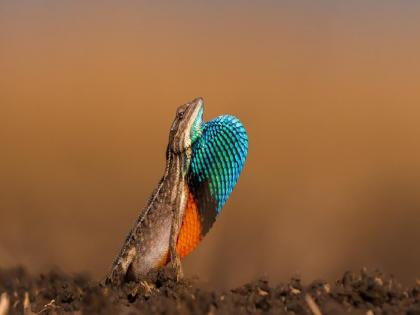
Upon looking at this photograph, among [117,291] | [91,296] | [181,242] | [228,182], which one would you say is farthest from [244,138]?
[91,296]

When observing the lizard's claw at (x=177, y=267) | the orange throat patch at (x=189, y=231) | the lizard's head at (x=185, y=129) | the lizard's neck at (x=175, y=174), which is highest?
the lizard's head at (x=185, y=129)

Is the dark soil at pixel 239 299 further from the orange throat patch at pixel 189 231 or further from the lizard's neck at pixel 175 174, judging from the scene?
the lizard's neck at pixel 175 174

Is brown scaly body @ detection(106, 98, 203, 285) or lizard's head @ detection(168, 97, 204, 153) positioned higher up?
lizard's head @ detection(168, 97, 204, 153)

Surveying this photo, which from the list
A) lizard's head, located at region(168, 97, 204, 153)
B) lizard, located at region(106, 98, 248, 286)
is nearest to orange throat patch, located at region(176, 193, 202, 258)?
lizard, located at region(106, 98, 248, 286)

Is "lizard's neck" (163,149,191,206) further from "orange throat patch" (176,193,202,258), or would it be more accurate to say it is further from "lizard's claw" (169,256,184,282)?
"lizard's claw" (169,256,184,282)

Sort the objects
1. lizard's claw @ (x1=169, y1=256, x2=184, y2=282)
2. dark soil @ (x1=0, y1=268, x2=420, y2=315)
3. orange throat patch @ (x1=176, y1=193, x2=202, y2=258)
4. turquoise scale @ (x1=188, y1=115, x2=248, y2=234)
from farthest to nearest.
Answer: orange throat patch @ (x1=176, y1=193, x2=202, y2=258), turquoise scale @ (x1=188, y1=115, x2=248, y2=234), lizard's claw @ (x1=169, y1=256, x2=184, y2=282), dark soil @ (x1=0, y1=268, x2=420, y2=315)

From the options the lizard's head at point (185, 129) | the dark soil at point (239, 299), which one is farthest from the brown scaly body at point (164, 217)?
the dark soil at point (239, 299)

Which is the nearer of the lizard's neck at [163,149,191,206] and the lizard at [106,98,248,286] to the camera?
the lizard at [106,98,248,286]
